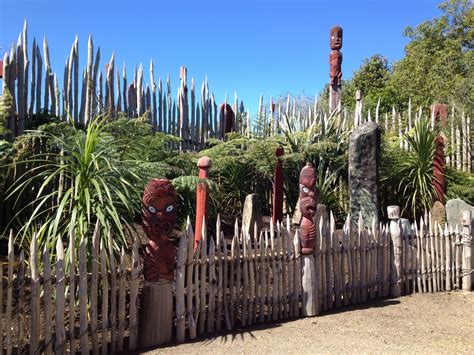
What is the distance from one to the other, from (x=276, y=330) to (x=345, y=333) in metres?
0.64

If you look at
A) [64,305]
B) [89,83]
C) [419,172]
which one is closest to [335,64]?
[419,172]

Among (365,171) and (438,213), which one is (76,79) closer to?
(365,171)

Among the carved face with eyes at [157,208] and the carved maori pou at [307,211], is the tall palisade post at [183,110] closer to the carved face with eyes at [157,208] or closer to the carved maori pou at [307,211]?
the carved maori pou at [307,211]

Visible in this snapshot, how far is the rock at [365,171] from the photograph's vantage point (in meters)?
7.07

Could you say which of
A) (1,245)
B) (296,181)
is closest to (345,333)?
(1,245)

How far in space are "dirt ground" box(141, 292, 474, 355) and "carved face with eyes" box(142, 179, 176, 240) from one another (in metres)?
0.97

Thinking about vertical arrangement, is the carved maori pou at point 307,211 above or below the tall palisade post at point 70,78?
below

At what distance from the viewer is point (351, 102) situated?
22.3 m

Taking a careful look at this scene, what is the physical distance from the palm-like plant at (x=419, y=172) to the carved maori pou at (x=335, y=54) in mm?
3897

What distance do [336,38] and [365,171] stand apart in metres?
6.74

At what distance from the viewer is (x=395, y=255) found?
564 centimetres

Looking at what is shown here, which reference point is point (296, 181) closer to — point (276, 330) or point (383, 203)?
point (383, 203)

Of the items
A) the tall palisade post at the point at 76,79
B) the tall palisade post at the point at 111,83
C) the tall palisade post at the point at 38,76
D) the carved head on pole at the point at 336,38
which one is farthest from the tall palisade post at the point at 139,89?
the carved head on pole at the point at 336,38

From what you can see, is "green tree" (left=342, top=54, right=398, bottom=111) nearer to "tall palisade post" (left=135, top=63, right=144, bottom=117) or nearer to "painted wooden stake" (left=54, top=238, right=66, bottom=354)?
"tall palisade post" (left=135, top=63, right=144, bottom=117)
